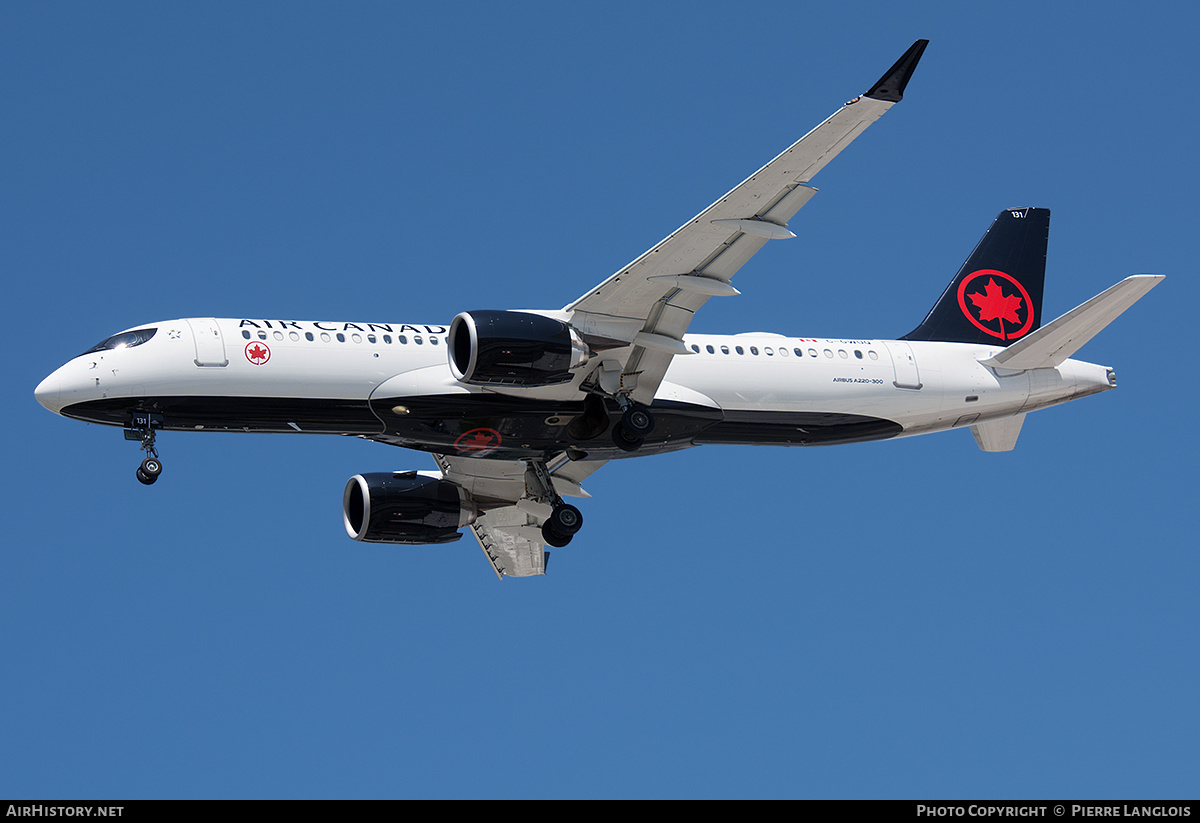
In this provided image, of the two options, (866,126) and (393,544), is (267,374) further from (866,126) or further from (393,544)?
(866,126)

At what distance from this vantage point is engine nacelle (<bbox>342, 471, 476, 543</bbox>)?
3994 centimetres

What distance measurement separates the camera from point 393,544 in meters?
40.7

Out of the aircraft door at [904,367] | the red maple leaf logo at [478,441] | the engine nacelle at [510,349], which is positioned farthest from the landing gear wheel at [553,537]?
the aircraft door at [904,367]

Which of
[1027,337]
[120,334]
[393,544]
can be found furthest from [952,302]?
[120,334]

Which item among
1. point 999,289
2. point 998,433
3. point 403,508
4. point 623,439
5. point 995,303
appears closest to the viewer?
point 623,439

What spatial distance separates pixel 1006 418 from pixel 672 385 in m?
10.2

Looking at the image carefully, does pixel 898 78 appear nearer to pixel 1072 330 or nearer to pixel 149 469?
pixel 1072 330

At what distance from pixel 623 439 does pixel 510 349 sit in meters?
4.28

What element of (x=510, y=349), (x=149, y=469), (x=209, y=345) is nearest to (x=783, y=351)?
(x=510, y=349)

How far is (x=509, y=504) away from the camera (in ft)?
138

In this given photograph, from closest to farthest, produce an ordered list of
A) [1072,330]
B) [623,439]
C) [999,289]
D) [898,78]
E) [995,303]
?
[898,78]
[623,439]
[1072,330]
[995,303]
[999,289]

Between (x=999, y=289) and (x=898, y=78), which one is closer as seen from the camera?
(x=898, y=78)

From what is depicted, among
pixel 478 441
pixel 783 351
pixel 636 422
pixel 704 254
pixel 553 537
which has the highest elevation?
pixel 783 351

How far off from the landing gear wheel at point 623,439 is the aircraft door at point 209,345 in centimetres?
900
